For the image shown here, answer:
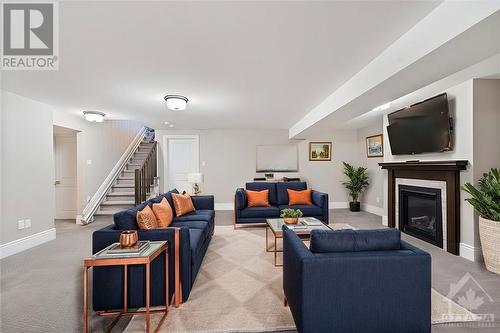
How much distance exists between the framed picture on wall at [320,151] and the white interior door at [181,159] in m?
3.47

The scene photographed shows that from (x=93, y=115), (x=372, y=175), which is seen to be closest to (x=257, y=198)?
(x=372, y=175)

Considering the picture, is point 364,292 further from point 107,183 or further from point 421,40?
point 107,183

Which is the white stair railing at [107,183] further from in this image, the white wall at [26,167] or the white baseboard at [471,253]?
the white baseboard at [471,253]

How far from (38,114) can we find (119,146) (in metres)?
3.15

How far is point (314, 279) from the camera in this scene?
1423 millimetres

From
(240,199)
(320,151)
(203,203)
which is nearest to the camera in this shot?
(203,203)

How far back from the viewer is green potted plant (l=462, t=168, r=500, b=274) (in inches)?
102

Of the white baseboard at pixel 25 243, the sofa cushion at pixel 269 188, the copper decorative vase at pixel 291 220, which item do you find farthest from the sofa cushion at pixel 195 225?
the white baseboard at pixel 25 243

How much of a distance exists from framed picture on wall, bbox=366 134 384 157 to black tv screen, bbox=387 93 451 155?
141 centimetres

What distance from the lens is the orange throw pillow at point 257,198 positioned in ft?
15.8

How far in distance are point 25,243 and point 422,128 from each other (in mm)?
6580

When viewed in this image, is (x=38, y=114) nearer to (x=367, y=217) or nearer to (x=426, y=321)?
(x=426, y=321)

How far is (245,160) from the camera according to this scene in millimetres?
6863
